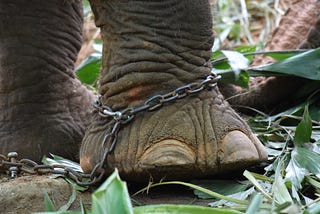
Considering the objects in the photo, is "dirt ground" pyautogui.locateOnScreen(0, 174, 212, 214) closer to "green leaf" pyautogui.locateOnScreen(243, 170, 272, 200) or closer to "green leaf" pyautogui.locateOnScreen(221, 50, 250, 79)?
"green leaf" pyautogui.locateOnScreen(243, 170, 272, 200)

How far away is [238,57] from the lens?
2473 mm

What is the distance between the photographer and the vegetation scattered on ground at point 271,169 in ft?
4.02

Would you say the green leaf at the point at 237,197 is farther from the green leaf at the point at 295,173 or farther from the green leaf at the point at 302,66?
the green leaf at the point at 302,66

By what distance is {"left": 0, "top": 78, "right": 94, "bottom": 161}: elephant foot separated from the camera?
2.02 m

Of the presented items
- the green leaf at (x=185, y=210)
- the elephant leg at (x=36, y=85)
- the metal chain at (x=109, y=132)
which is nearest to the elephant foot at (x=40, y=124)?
the elephant leg at (x=36, y=85)

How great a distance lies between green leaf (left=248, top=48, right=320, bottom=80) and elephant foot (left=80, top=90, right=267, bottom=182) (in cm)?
55

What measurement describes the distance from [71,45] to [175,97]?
0.60 meters

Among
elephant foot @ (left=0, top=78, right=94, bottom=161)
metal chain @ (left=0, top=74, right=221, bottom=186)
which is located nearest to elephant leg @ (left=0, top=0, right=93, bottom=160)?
elephant foot @ (left=0, top=78, right=94, bottom=161)

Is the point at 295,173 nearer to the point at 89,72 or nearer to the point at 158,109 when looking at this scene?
the point at 158,109

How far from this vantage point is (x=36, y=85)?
2.08m

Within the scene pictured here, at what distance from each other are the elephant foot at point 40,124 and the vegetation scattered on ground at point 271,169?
1.40 feet

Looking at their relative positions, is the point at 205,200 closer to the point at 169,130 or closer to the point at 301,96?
the point at 169,130

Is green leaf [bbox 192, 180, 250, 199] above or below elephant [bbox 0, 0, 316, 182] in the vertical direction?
below

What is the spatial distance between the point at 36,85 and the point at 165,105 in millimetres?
502
